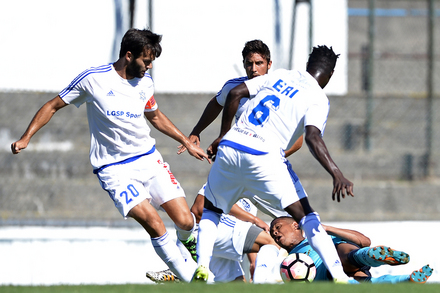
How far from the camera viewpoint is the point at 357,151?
1200 centimetres

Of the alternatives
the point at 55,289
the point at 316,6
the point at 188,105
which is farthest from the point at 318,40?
the point at 55,289

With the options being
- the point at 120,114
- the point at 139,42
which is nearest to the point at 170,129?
the point at 120,114

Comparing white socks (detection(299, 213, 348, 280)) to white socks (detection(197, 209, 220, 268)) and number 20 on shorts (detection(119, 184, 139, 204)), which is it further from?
number 20 on shorts (detection(119, 184, 139, 204))

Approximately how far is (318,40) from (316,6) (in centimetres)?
86

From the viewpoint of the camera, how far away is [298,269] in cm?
504

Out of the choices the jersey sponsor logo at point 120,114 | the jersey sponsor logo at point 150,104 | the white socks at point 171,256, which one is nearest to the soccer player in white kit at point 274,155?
the white socks at point 171,256

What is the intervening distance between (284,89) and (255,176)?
0.75m

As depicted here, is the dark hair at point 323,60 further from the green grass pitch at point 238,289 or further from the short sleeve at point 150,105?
the green grass pitch at point 238,289

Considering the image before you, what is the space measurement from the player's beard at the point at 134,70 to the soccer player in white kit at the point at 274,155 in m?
1.16

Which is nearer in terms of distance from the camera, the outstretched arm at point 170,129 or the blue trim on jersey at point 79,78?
the blue trim on jersey at point 79,78

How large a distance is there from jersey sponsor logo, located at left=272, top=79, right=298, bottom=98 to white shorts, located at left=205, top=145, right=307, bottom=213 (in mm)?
498

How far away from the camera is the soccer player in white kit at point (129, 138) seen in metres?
5.13

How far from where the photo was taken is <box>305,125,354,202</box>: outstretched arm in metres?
4.12


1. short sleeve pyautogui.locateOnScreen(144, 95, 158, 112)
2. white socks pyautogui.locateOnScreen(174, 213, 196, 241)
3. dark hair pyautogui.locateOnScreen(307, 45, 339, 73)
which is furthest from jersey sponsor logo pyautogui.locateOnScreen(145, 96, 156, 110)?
dark hair pyautogui.locateOnScreen(307, 45, 339, 73)
